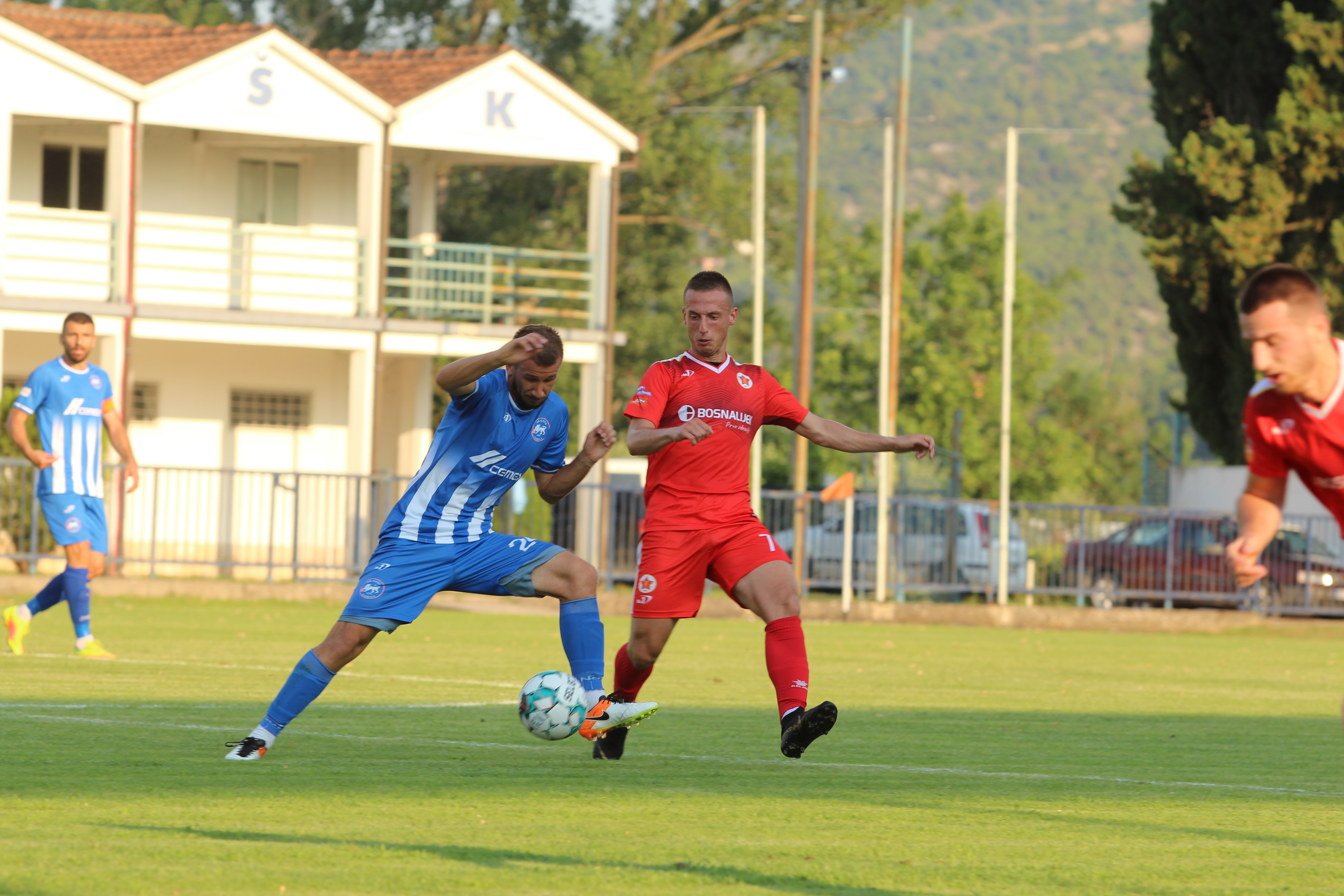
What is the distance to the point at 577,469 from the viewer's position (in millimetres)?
8836

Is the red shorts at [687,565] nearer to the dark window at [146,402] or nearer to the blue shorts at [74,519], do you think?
the blue shorts at [74,519]

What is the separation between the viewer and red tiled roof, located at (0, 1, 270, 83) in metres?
Result: 31.8

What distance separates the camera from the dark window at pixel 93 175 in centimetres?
3350

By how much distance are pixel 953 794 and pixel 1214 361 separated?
27.0m

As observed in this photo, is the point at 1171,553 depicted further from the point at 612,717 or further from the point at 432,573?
the point at 432,573

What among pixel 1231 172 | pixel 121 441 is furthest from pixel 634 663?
pixel 1231 172

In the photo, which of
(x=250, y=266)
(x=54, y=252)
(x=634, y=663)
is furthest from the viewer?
(x=250, y=266)

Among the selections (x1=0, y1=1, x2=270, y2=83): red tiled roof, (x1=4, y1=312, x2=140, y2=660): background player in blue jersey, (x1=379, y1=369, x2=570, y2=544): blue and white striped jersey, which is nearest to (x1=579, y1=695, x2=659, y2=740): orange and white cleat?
(x1=379, y1=369, x2=570, y2=544): blue and white striped jersey

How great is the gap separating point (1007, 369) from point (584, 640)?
20.8m

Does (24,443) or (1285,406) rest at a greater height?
(1285,406)

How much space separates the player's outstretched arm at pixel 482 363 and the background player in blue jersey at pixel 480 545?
13mm

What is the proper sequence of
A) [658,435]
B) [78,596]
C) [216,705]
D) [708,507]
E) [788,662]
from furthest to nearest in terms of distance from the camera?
1. [78,596]
2. [216,705]
3. [708,507]
4. [788,662]
5. [658,435]

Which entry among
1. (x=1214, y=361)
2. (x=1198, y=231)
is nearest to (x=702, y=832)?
(x=1198, y=231)

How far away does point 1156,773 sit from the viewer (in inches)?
363
